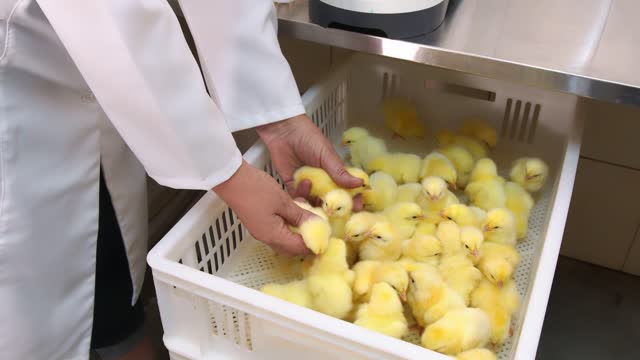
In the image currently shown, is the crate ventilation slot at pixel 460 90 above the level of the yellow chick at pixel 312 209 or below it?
Answer: above

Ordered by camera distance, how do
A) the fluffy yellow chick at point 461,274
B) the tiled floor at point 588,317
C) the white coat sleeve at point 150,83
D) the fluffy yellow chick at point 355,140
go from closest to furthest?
the white coat sleeve at point 150,83 → the fluffy yellow chick at point 461,274 → the fluffy yellow chick at point 355,140 → the tiled floor at point 588,317

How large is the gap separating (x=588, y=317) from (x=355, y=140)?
0.64 meters

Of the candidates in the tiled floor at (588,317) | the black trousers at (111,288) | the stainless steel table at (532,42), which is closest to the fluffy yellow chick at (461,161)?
the stainless steel table at (532,42)

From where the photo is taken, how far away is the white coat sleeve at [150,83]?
0.57 meters

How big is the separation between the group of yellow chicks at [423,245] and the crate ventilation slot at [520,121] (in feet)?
0.18

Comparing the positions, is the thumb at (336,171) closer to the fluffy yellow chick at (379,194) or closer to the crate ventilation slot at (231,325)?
the fluffy yellow chick at (379,194)

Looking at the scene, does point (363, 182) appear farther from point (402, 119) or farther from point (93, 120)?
point (93, 120)

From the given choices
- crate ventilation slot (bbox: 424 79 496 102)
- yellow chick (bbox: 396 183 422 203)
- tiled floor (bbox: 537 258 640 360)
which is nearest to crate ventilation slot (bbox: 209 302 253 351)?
yellow chick (bbox: 396 183 422 203)

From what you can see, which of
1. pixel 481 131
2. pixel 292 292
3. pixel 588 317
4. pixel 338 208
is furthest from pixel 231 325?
pixel 588 317

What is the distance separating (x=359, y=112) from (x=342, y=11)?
13.9 inches

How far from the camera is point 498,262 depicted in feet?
2.57

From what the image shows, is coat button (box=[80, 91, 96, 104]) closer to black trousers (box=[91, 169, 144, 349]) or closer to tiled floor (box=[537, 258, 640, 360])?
black trousers (box=[91, 169, 144, 349])

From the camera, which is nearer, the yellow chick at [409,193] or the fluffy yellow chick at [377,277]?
the fluffy yellow chick at [377,277]

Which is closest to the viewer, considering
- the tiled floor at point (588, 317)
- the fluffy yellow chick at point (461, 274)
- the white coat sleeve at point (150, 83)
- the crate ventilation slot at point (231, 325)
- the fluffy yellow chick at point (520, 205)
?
the white coat sleeve at point (150, 83)
